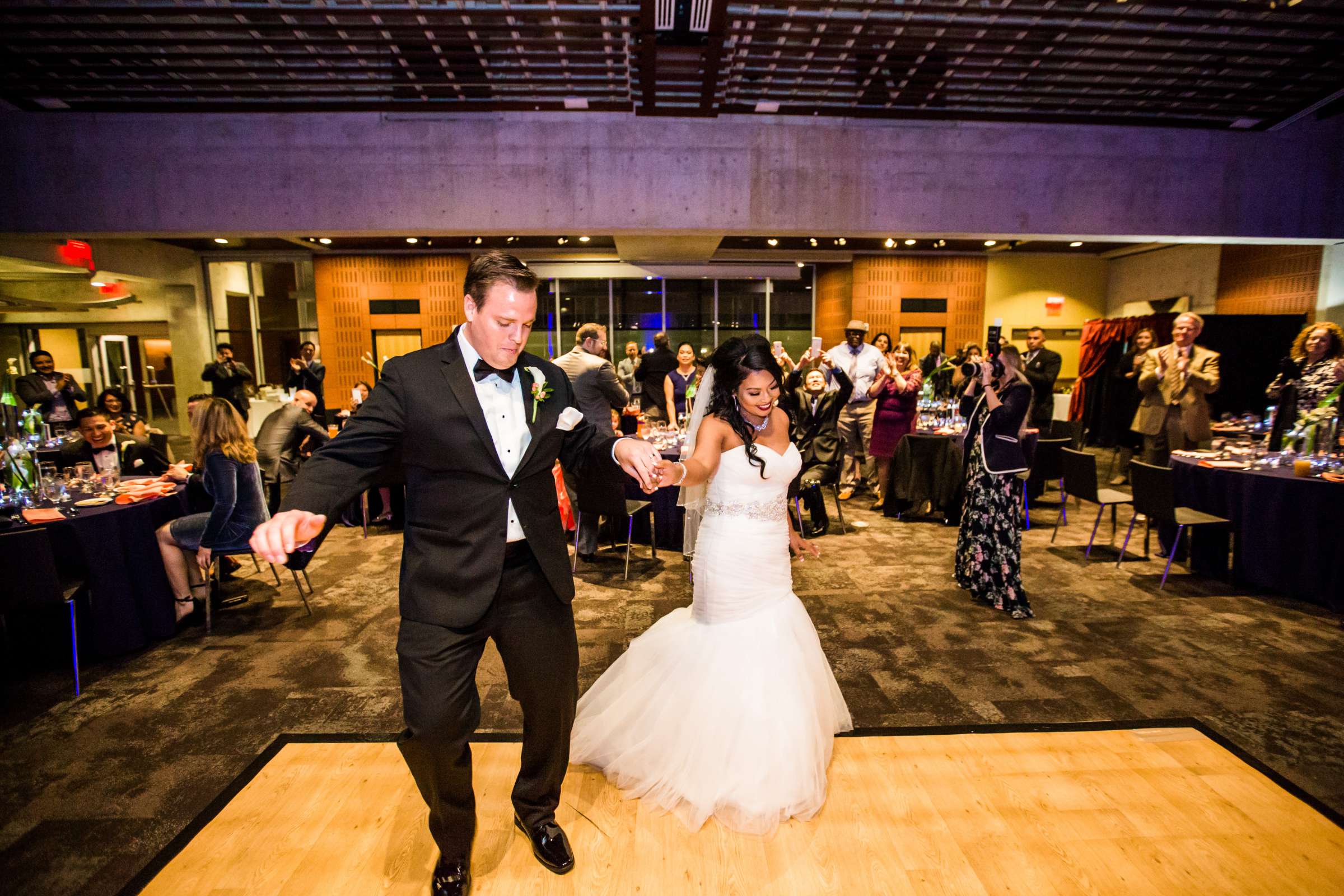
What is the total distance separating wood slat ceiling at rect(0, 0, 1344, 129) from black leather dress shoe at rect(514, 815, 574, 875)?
4.96 meters

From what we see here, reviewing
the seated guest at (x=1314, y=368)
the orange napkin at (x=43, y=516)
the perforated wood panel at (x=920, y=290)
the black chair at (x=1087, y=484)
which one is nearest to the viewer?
the orange napkin at (x=43, y=516)

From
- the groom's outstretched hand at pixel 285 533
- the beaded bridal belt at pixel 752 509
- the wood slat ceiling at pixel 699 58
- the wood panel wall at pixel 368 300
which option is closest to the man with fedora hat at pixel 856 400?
the wood slat ceiling at pixel 699 58

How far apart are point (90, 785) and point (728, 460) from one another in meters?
2.93

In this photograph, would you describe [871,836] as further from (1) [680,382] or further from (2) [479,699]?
(1) [680,382]

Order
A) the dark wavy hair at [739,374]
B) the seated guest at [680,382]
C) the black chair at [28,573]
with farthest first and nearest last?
1. the seated guest at [680,382]
2. the black chair at [28,573]
3. the dark wavy hair at [739,374]

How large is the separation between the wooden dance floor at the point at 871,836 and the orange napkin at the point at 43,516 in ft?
6.83

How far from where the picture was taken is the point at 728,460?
2.53m

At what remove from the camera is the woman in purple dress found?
6355mm

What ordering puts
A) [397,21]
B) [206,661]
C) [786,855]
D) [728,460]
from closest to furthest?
[786,855] < [728,460] < [206,661] < [397,21]

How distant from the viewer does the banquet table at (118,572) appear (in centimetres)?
343

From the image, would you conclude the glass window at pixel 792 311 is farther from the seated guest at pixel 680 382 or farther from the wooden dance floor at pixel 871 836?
the wooden dance floor at pixel 871 836

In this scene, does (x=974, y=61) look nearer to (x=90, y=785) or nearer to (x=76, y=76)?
(x=90, y=785)

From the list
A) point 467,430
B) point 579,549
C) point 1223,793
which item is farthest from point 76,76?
point 1223,793

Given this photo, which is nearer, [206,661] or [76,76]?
[206,661]
